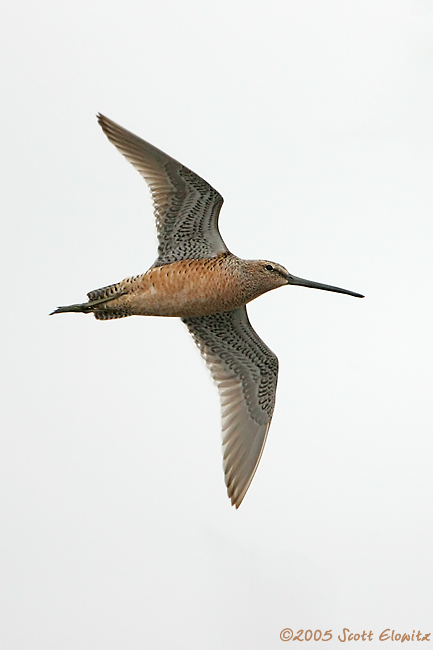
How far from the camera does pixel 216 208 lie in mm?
12062

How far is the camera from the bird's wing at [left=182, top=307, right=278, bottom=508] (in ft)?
41.9

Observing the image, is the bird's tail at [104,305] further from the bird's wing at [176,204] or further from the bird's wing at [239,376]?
the bird's wing at [239,376]

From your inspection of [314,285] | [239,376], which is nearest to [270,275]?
[314,285]

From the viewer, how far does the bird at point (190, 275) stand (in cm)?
1184

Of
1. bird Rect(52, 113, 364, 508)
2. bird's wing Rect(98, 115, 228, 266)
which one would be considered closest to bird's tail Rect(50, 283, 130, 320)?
bird Rect(52, 113, 364, 508)

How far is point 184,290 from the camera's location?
11805 mm

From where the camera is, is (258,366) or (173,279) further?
(258,366)

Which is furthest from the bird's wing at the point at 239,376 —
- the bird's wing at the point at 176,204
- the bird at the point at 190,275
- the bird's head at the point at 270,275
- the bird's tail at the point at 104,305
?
the bird's tail at the point at 104,305

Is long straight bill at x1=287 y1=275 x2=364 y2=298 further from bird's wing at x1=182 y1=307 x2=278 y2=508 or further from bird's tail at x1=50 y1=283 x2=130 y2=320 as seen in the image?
bird's tail at x1=50 y1=283 x2=130 y2=320

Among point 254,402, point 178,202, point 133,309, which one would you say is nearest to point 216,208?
point 178,202

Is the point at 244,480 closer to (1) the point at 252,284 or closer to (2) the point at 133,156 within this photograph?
(1) the point at 252,284

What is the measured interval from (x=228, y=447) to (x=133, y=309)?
183 cm

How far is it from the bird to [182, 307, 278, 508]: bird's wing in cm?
2

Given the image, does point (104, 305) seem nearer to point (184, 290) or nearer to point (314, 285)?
point (184, 290)
